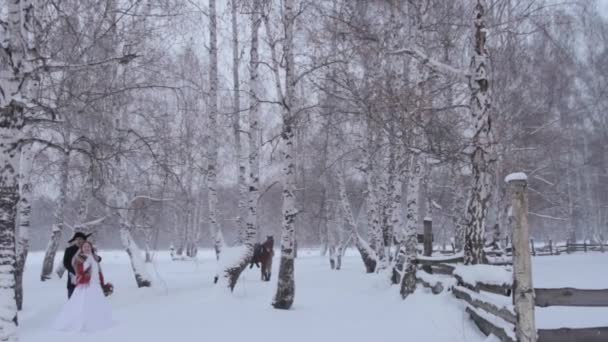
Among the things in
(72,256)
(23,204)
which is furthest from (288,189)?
(23,204)

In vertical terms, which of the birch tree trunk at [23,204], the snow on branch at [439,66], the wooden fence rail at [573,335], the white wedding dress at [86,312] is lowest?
the white wedding dress at [86,312]

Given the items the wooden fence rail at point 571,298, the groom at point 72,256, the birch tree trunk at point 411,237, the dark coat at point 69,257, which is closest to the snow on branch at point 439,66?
the birch tree trunk at point 411,237

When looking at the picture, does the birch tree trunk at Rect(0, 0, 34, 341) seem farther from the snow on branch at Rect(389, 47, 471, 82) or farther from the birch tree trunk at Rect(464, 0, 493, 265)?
the birch tree trunk at Rect(464, 0, 493, 265)

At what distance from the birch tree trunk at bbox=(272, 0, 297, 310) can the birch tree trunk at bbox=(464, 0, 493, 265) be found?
369 centimetres

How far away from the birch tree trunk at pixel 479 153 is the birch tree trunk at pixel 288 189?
369 centimetres

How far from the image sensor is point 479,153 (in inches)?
340

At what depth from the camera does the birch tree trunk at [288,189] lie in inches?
419

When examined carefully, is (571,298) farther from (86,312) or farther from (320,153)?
(320,153)

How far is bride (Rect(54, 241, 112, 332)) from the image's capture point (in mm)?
8773

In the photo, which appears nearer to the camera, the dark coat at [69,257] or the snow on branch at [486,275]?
the snow on branch at [486,275]

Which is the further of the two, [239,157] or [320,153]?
[320,153]

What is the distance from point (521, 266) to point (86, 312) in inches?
282

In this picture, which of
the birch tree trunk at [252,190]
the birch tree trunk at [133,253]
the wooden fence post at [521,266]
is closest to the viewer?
the wooden fence post at [521,266]

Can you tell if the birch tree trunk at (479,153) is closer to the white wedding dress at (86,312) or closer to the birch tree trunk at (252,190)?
the birch tree trunk at (252,190)
